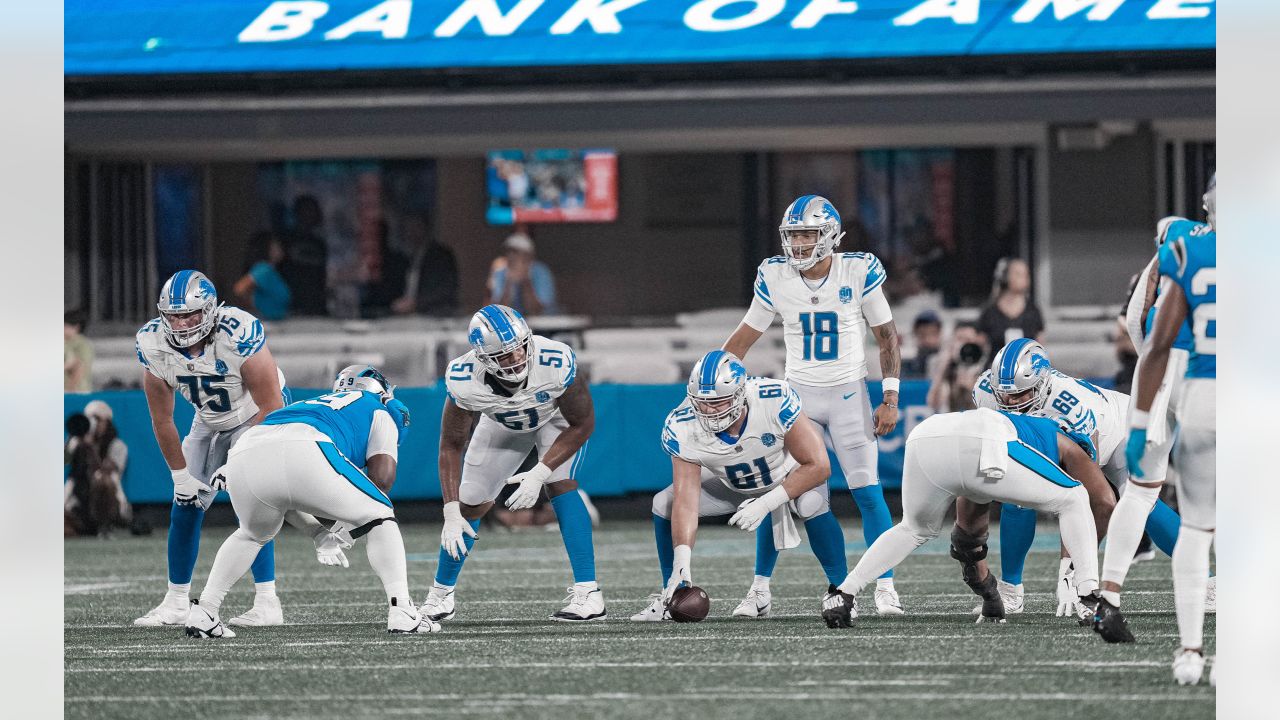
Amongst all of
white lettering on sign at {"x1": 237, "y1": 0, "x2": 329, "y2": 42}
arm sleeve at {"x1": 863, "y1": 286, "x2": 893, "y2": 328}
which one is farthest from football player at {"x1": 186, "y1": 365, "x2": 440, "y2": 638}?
Answer: white lettering on sign at {"x1": 237, "y1": 0, "x2": 329, "y2": 42}

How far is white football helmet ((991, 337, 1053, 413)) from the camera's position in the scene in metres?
7.25

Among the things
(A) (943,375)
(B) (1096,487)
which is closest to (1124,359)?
(A) (943,375)

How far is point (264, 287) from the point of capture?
15.2 meters

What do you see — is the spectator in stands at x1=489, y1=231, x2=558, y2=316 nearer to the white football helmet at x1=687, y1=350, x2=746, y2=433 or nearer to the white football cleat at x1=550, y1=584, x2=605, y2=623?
the white football cleat at x1=550, y1=584, x2=605, y2=623

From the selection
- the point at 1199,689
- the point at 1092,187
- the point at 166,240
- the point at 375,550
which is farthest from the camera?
the point at 166,240

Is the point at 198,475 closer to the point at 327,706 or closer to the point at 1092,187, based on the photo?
the point at 327,706

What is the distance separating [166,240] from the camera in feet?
53.5

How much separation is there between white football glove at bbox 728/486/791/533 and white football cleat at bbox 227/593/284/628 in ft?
6.79

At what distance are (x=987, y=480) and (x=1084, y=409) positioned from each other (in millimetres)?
1087

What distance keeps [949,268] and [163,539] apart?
7185mm

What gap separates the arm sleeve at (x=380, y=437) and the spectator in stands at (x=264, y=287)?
7.94 meters

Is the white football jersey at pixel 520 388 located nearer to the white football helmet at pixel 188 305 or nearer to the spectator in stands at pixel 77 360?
the white football helmet at pixel 188 305

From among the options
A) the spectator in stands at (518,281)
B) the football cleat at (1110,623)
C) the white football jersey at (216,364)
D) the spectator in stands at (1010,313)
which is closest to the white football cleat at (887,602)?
the football cleat at (1110,623)

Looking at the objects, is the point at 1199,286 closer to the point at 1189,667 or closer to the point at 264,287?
the point at 1189,667
